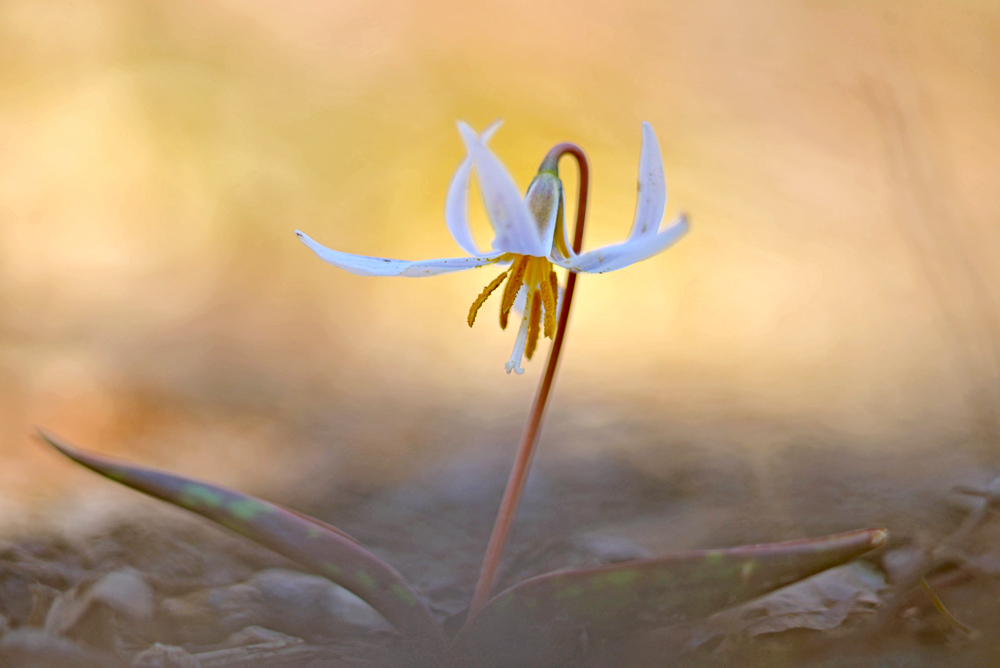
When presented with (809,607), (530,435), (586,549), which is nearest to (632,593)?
(530,435)

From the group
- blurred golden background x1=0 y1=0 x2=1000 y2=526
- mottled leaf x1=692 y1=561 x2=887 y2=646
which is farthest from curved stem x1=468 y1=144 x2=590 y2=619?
blurred golden background x1=0 y1=0 x2=1000 y2=526

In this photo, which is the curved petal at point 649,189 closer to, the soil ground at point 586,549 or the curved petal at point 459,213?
the curved petal at point 459,213

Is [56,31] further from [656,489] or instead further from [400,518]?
[656,489]

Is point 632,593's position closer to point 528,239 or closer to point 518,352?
point 518,352

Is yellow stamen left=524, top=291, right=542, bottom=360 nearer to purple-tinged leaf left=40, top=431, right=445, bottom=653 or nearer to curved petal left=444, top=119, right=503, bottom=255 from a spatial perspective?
curved petal left=444, top=119, right=503, bottom=255

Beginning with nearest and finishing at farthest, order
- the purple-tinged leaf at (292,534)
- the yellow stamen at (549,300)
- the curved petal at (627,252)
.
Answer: the curved petal at (627,252)
the purple-tinged leaf at (292,534)
the yellow stamen at (549,300)

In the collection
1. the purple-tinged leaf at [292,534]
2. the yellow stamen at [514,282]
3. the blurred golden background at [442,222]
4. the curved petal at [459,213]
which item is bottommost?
the purple-tinged leaf at [292,534]

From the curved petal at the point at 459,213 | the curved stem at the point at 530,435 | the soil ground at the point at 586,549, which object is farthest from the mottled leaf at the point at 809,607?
the curved petal at the point at 459,213
